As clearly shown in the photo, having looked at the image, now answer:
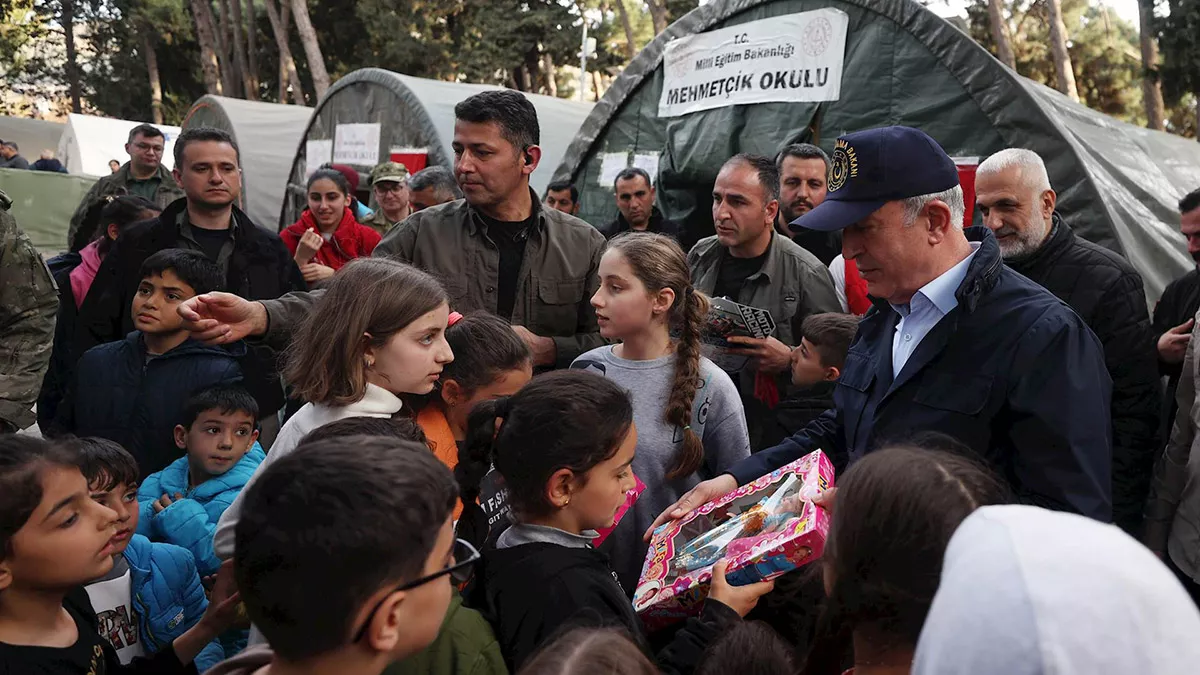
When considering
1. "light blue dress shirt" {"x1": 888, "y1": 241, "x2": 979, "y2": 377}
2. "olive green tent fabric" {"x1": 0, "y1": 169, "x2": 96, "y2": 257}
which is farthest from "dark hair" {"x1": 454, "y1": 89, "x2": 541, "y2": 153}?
"olive green tent fabric" {"x1": 0, "y1": 169, "x2": 96, "y2": 257}

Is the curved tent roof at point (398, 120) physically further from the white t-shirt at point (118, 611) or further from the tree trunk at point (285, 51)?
the tree trunk at point (285, 51)

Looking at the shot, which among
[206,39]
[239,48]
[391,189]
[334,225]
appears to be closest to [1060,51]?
[391,189]

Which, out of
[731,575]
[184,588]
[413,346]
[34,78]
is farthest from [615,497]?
[34,78]

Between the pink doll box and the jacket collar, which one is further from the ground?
the jacket collar

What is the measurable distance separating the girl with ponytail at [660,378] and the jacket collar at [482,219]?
1.50ft

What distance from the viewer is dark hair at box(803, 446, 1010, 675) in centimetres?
163

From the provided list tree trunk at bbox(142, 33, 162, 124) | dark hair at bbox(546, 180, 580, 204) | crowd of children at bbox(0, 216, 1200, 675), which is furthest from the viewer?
tree trunk at bbox(142, 33, 162, 124)

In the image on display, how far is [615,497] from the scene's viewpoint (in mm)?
2496

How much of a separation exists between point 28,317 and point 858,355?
3.24 m

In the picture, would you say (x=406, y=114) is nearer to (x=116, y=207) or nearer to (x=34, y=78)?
(x=116, y=207)

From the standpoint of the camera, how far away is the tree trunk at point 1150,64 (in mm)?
12711

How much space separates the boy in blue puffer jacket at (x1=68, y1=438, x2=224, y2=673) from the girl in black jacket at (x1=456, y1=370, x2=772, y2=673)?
4.03 ft

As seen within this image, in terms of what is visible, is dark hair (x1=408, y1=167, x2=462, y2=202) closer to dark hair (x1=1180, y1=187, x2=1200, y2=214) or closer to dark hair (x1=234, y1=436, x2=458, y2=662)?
dark hair (x1=1180, y1=187, x2=1200, y2=214)

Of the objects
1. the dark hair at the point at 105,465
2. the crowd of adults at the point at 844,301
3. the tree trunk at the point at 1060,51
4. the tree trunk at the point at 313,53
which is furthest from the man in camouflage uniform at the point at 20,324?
the tree trunk at the point at 313,53
